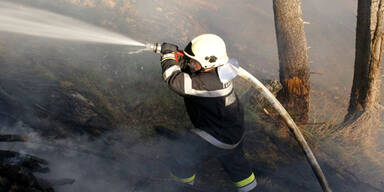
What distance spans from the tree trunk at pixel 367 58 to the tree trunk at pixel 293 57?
2.52 feet

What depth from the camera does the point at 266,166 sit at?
14.1 feet

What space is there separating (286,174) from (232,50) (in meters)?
6.20

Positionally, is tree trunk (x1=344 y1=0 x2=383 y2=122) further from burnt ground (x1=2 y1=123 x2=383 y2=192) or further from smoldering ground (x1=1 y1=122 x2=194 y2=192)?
smoldering ground (x1=1 y1=122 x2=194 y2=192)

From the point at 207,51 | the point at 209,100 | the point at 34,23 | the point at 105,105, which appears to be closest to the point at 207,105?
the point at 209,100

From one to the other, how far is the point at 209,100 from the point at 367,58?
304 cm

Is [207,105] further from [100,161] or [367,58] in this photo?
[367,58]

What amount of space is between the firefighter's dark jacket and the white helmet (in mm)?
113

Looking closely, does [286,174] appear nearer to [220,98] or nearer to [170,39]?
[220,98]

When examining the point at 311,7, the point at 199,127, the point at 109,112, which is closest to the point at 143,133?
the point at 109,112

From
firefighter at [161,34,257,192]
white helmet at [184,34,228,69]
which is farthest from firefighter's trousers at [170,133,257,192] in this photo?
white helmet at [184,34,228,69]

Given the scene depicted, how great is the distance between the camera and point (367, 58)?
15.1 feet

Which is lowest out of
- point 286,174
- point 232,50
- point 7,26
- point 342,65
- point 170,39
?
point 342,65

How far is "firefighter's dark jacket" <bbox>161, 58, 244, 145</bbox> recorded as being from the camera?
9.45ft

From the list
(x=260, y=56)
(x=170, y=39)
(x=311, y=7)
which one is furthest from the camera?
(x=311, y=7)
